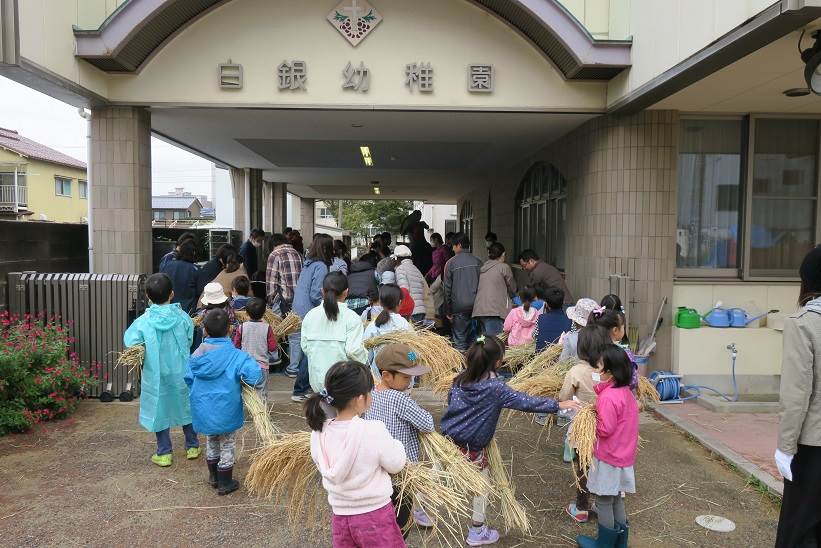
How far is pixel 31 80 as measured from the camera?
5984 millimetres

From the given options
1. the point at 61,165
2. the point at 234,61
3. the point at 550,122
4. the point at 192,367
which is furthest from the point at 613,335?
the point at 61,165

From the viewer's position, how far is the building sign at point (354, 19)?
687 cm

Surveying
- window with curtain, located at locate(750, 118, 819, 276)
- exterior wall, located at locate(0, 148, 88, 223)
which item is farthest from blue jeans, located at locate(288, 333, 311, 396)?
exterior wall, located at locate(0, 148, 88, 223)

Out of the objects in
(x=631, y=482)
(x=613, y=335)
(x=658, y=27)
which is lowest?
(x=631, y=482)

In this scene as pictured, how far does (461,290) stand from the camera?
7547mm

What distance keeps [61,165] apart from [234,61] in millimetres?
27311

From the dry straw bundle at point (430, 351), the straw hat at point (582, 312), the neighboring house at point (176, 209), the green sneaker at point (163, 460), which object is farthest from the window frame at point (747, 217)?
the neighboring house at point (176, 209)

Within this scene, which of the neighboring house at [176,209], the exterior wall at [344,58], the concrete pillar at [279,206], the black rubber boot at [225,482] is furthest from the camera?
the neighboring house at [176,209]

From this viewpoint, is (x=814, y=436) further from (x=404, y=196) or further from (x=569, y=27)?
(x=404, y=196)

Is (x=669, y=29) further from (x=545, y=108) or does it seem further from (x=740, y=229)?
(x=740, y=229)

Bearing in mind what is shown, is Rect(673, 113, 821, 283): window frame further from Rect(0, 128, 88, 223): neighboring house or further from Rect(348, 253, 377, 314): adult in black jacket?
Rect(0, 128, 88, 223): neighboring house

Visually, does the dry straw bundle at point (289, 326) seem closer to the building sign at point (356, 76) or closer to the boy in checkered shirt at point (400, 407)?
the building sign at point (356, 76)

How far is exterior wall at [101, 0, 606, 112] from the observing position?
6938 mm

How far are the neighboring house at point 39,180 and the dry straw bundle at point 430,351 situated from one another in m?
25.1
